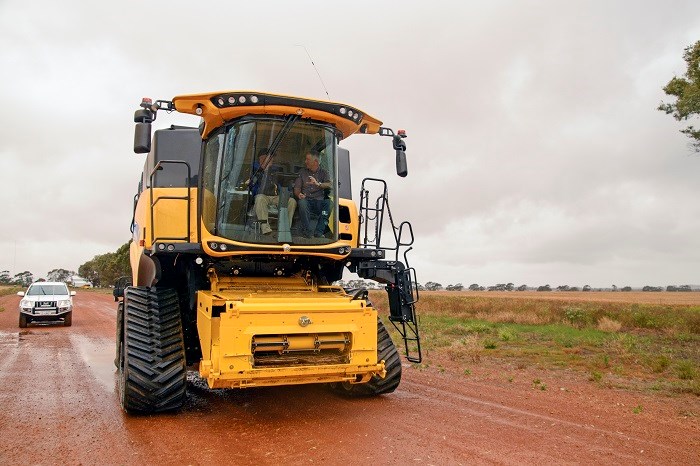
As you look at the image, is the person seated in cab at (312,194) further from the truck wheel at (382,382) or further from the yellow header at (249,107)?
the truck wheel at (382,382)

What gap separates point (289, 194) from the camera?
716 centimetres

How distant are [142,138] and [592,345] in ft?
45.7

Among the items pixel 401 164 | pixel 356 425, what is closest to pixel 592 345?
pixel 401 164

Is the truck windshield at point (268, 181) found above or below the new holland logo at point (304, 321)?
above

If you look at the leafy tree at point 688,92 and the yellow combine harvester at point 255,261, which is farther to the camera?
the leafy tree at point 688,92

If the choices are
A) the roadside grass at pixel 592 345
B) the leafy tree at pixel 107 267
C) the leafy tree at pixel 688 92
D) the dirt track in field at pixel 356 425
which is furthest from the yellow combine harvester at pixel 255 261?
the leafy tree at pixel 107 267

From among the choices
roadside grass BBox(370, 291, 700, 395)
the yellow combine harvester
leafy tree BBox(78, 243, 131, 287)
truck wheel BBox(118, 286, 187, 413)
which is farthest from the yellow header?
leafy tree BBox(78, 243, 131, 287)

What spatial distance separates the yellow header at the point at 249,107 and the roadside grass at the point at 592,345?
6267 millimetres

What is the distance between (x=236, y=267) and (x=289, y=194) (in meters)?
1.27

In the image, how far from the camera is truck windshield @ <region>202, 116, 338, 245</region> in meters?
6.93

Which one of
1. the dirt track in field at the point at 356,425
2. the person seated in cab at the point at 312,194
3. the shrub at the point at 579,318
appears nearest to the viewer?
the dirt track in field at the point at 356,425

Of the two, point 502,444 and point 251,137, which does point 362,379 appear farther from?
point 251,137

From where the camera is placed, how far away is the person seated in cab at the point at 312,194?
23.6ft

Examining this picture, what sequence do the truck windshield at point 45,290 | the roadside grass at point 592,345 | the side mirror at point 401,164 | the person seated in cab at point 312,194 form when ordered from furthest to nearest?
1. the truck windshield at point 45,290
2. the roadside grass at point 592,345
3. the side mirror at point 401,164
4. the person seated in cab at point 312,194
